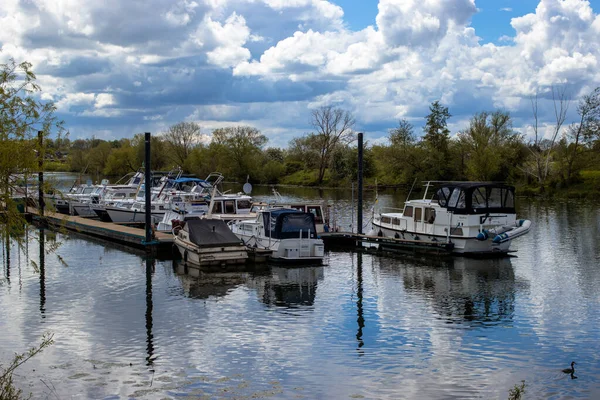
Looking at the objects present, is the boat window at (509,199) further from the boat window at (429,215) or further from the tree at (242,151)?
the tree at (242,151)

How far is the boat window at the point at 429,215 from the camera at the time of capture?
34828 mm

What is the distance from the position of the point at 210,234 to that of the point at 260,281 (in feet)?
15.1

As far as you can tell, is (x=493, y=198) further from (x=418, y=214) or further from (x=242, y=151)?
(x=242, y=151)

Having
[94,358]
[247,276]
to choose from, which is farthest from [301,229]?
[94,358]

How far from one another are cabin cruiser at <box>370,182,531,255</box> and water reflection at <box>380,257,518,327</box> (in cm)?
97

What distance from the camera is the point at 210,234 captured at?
31.1 metres

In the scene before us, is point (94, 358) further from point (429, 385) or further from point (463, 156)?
point (463, 156)

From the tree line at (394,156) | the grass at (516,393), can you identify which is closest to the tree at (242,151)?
the tree line at (394,156)

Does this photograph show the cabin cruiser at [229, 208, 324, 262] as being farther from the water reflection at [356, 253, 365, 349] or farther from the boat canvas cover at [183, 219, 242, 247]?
the water reflection at [356, 253, 365, 349]

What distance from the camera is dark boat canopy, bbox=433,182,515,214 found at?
109ft

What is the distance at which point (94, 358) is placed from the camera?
57.2ft

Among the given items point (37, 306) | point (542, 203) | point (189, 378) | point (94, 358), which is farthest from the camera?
point (542, 203)

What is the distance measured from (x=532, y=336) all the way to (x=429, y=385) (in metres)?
5.54

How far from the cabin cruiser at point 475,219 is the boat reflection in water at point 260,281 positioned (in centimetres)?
750
